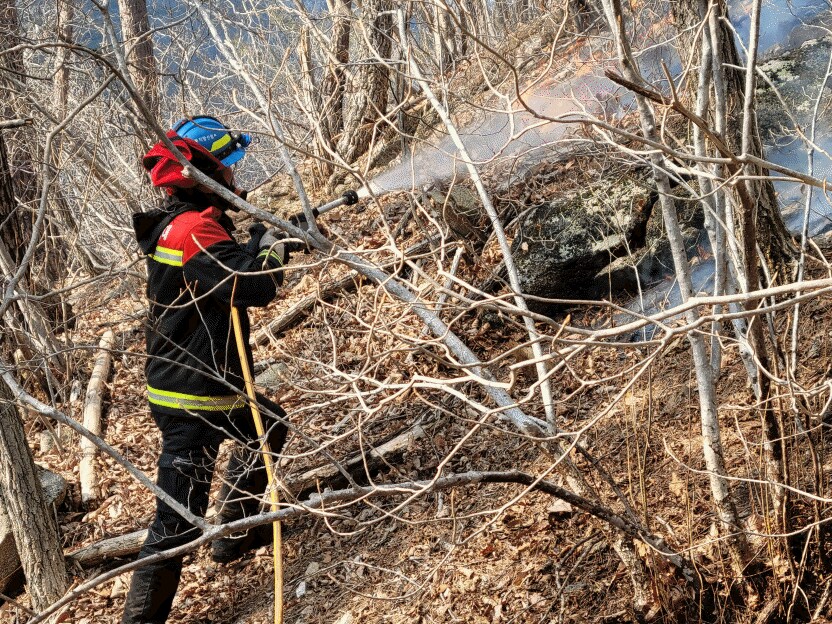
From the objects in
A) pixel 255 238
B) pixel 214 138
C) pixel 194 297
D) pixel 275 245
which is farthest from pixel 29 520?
pixel 214 138

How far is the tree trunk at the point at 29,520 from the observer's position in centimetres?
464

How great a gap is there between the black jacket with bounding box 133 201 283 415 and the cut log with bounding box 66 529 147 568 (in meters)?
1.30

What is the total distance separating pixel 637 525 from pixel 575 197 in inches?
142

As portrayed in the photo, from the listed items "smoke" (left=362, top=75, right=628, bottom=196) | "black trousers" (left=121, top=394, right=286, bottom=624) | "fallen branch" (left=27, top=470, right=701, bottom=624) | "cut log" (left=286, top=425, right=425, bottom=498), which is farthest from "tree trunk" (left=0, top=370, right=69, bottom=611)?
"smoke" (left=362, top=75, right=628, bottom=196)

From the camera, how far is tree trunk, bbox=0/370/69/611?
4641 millimetres

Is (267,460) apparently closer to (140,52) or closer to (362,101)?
(362,101)

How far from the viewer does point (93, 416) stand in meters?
6.54

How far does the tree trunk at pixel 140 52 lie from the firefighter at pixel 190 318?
4531 mm

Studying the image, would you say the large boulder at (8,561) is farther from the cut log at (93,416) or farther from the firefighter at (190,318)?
the firefighter at (190,318)

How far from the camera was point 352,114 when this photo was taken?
864 cm

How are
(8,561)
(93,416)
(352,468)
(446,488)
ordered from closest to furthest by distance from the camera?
(446,488), (8,561), (352,468), (93,416)

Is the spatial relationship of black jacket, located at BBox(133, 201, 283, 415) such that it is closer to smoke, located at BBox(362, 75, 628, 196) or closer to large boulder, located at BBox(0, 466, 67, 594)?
large boulder, located at BBox(0, 466, 67, 594)

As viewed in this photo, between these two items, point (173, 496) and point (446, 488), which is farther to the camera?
point (173, 496)

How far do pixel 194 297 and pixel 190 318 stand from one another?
18 cm
